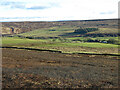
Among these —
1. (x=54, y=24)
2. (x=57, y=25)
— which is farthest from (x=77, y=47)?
(x=57, y=25)

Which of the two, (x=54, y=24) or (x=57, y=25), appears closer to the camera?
(x=54, y=24)

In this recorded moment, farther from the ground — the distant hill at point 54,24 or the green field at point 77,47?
the distant hill at point 54,24

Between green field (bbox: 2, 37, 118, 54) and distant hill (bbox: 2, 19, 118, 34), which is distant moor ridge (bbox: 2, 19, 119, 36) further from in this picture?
green field (bbox: 2, 37, 118, 54)

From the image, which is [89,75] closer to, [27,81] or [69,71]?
[69,71]

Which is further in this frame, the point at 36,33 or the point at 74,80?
the point at 36,33

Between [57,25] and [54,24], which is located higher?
[57,25]

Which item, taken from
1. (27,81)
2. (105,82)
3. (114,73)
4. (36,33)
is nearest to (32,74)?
(27,81)

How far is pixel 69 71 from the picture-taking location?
591 inches

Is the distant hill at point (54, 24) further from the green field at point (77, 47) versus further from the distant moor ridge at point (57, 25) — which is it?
the green field at point (77, 47)

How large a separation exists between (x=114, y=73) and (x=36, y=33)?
180 ft

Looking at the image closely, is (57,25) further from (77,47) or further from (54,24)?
(77,47)

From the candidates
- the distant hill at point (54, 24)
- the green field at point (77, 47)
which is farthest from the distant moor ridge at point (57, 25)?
the green field at point (77, 47)

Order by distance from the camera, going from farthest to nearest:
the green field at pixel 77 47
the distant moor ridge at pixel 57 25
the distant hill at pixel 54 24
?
the distant moor ridge at pixel 57 25 → the distant hill at pixel 54 24 → the green field at pixel 77 47

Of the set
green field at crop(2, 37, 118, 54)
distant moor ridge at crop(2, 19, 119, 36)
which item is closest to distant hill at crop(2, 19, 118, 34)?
distant moor ridge at crop(2, 19, 119, 36)
